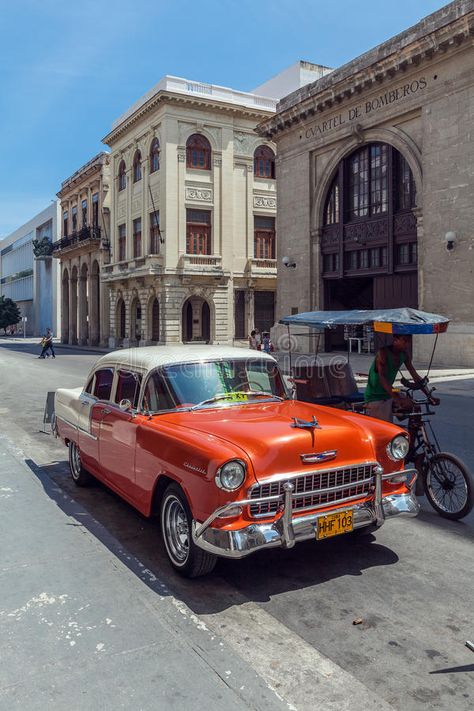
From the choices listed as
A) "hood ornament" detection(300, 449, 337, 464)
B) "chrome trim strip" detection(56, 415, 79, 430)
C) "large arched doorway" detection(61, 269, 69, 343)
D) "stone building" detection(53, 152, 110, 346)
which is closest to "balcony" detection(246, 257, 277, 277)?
"stone building" detection(53, 152, 110, 346)

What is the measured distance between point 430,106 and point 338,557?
74.1ft

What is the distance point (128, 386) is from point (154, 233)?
36.5m

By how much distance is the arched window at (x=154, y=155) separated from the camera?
4016 cm

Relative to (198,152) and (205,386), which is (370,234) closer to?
(198,152)

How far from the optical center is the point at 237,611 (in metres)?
3.93

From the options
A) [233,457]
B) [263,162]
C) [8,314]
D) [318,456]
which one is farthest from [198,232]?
[8,314]

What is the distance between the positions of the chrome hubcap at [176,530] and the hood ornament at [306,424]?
3.54 ft

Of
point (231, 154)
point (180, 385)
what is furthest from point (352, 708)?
point (231, 154)

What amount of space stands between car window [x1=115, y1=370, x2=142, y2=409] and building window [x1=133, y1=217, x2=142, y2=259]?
38.3 m

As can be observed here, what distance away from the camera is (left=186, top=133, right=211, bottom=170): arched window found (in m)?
39.7

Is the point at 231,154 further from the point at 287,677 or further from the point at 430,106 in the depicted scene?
the point at 287,677

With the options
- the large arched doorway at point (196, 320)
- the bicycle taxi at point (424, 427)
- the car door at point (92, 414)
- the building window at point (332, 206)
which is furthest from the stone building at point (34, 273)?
the bicycle taxi at point (424, 427)

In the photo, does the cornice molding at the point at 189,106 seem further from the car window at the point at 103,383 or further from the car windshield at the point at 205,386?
the car windshield at the point at 205,386

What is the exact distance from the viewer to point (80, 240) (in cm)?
5331
